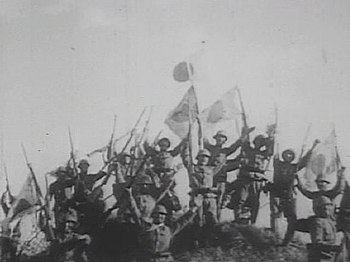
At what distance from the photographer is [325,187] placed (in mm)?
5684

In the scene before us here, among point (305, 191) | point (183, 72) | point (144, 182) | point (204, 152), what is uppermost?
point (183, 72)

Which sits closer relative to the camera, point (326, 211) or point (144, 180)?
point (326, 211)

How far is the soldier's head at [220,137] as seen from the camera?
5742 millimetres

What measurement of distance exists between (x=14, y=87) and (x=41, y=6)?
680mm

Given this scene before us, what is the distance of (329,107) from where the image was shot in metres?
5.77

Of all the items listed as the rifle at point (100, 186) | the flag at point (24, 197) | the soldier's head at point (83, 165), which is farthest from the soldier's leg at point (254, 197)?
the flag at point (24, 197)

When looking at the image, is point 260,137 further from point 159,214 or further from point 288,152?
point 159,214

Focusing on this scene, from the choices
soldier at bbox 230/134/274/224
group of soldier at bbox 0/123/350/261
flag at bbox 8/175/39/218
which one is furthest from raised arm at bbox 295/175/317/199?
flag at bbox 8/175/39/218

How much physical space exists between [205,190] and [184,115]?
0.60 meters

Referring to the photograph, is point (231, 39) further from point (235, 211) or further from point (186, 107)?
point (235, 211)

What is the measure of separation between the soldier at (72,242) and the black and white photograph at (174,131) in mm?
11

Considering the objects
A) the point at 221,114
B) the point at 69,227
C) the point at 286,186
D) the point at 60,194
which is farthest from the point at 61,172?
the point at 286,186

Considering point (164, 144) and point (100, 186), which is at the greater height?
point (164, 144)

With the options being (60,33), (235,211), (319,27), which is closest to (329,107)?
(319,27)
